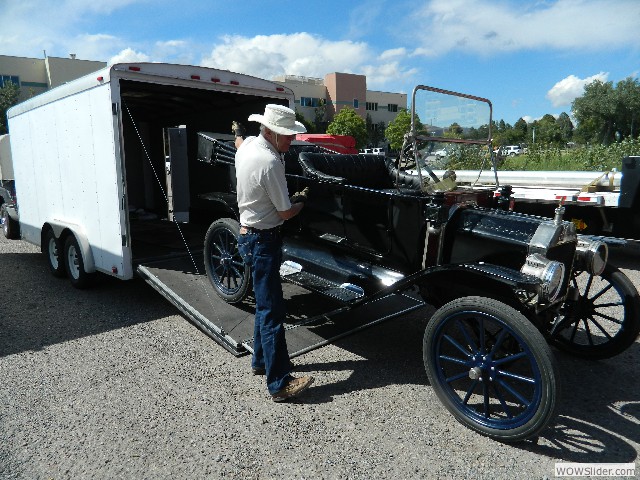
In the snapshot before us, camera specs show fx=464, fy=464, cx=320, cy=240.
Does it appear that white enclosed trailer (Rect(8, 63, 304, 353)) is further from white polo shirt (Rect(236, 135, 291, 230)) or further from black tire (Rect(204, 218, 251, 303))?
white polo shirt (Rect(236, 135, 291, 230))

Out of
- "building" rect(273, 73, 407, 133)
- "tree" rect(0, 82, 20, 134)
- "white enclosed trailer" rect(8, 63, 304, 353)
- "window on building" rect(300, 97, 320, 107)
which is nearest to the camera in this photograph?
"white enclosed trailer" rect(8, 63, 304, 353)

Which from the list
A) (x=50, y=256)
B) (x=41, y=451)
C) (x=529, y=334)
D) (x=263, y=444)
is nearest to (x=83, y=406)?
(x=41, y=451)

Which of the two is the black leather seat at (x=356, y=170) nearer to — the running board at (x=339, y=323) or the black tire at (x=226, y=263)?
the black tire at (x=226, y=263)

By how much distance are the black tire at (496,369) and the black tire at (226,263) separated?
78.8 inches

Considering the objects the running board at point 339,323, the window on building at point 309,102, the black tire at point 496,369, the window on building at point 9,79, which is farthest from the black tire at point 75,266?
the window on building at point 309,102

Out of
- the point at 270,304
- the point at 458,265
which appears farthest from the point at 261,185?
the point at 458,265

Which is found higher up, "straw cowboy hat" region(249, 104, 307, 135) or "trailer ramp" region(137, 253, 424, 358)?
"straw cowboy hat" region(249, 104, 307, 135)

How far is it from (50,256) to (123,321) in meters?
2.42

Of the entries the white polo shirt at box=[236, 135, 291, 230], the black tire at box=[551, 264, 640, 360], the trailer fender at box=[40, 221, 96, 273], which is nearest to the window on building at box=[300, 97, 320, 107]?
the trailer fender at box=[40, 221, 96, 273]

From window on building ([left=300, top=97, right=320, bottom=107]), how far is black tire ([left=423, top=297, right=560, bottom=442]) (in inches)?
2410

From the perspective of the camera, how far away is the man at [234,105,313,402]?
3.21m

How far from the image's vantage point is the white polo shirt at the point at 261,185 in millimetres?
3162

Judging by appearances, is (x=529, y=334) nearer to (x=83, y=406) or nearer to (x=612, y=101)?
(x=83, y=406)

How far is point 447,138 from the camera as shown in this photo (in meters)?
3.96
